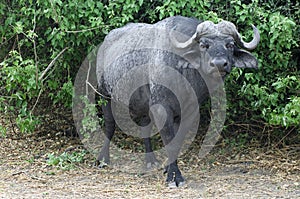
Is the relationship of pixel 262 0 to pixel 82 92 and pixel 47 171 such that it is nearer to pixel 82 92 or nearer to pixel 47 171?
pixel 82 92

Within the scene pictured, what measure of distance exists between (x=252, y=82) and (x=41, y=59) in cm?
318

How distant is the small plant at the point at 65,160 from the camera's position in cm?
712

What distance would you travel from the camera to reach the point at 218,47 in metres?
5.70

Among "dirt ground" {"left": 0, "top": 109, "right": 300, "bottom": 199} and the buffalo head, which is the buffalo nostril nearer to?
the buffalo head

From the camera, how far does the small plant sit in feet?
23.4

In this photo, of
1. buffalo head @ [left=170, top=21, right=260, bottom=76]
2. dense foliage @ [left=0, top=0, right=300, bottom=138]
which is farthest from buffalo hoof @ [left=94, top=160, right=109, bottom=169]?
buffalo head @ [left=170, top=21, right=260, bottom=76]

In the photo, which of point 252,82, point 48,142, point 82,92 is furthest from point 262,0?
point 48,142

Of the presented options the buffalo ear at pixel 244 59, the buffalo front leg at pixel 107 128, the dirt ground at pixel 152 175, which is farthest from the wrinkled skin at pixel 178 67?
the buffalo front leg at pixel 107 128

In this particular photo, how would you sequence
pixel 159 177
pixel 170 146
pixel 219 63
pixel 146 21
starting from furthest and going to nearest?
pixel 146 21
pixel 159 177
pixel 170 146
pixel 219 63

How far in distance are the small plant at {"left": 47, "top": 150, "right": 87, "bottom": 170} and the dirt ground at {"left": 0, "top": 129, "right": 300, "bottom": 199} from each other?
0.07 meters

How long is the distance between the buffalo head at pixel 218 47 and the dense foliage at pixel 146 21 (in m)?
0.79

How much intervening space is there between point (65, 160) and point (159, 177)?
1.44 meters

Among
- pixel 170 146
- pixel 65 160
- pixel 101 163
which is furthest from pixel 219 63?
pixel 65 160

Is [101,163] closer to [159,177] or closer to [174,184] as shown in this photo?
[159,177]
